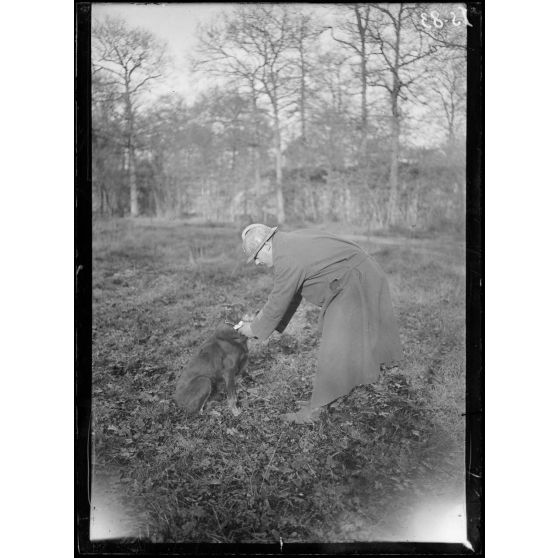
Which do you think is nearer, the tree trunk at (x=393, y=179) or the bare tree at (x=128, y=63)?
the bare tree at (x=128, y=63)

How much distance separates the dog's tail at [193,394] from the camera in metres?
3.64

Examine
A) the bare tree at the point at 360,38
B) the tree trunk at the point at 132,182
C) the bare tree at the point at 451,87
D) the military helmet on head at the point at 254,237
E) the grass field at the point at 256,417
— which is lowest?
the grass field at the point at 256,417

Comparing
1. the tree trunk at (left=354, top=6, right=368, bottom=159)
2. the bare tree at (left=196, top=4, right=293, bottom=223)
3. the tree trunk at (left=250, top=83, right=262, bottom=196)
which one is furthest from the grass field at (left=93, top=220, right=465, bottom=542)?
the bare tree at (left=196, top=4, right=293, bottom=223)

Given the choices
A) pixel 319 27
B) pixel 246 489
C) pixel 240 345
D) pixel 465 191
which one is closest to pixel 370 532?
pixel 246 489

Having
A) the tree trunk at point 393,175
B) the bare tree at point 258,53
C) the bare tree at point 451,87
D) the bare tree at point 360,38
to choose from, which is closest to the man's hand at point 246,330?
the bare tree at point 258,53

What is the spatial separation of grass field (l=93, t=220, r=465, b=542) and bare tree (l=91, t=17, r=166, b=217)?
66cm

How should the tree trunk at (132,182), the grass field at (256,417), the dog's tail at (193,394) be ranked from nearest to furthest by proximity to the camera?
the grass field at (256,417), the dog's tail at (193,394), the tree trunk at (132,182)

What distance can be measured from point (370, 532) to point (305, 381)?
3.77 feet

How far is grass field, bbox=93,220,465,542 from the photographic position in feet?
11.5

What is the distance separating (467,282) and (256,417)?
1.91 m

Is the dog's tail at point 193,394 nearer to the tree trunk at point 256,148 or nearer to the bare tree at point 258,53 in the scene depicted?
the bare tree at point 258,53

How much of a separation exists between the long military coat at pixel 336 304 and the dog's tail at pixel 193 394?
56 centimetres

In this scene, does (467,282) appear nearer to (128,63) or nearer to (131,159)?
(131,159)

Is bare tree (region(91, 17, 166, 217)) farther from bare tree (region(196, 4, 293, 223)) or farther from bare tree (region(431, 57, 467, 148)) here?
bare tree (region(431, 57, 467, 148))
